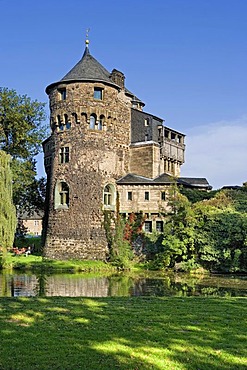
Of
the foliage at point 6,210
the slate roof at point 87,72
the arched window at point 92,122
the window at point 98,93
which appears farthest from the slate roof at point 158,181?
the foliage at point 6,210

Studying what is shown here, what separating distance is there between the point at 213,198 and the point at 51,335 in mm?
30203

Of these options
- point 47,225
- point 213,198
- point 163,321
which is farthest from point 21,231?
point 163,321

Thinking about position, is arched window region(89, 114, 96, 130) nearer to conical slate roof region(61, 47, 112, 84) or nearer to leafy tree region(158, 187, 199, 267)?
conical slate roof region(61, 47, 112, 84)

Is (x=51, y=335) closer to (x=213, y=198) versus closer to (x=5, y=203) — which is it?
(x=5, y=203)

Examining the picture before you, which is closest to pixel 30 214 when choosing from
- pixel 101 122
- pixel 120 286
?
pixel 101 122

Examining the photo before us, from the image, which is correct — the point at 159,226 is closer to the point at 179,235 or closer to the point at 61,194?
the point at 179,235

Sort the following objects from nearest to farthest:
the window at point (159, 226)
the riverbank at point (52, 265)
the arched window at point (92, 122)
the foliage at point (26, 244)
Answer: the riverbank at point (52, 265) < the arched window at point (92, 122) < the window at point (159, 226) < the foliage at point (26, 244)

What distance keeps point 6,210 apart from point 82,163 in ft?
37.5

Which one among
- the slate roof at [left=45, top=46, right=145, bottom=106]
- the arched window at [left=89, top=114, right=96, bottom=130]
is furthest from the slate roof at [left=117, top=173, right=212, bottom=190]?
the slate roof at [left=45, top=46, right=145, bottom=106]

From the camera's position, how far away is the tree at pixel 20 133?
133 feet

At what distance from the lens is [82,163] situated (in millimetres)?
39219

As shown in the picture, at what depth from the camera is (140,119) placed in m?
43.5

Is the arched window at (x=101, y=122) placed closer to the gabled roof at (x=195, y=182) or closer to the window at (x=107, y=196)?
the window at (x=107, y=196)

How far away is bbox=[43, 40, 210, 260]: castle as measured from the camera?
38.8m
